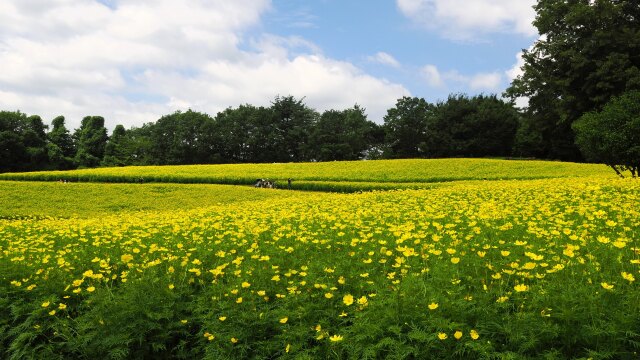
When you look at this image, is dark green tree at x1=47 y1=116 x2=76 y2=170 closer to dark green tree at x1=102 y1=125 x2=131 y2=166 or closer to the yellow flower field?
dark green tree at x1=102 y1=125 x2=131 y2=166

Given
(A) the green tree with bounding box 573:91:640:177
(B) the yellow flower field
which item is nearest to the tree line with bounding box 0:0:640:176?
(A) the green tree with bounding box 573:91:640:177

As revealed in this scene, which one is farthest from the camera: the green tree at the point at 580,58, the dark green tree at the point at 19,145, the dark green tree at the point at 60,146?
the dark green tree at the point at 60,146

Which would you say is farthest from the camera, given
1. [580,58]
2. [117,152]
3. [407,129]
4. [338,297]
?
[117,152]

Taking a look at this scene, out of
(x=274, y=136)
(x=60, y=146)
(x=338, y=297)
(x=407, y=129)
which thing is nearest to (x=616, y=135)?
(x=338, y=297)

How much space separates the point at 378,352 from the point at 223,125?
7906cm

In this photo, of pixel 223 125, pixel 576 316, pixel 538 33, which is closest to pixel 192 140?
pixel 223 125

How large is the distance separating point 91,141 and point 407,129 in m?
52.7

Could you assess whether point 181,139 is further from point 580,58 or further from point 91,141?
point 580,58

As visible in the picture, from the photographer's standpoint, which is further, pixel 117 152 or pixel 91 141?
pixel 91 141

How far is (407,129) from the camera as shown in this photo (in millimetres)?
75000

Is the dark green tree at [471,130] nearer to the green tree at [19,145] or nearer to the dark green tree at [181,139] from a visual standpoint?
the dark green tree at [181,139]

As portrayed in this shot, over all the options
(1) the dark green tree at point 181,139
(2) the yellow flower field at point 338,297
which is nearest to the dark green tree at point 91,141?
(1) the dark green tree at point 181,139

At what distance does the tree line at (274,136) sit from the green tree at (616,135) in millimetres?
45480

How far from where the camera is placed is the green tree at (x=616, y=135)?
20.8 meters
